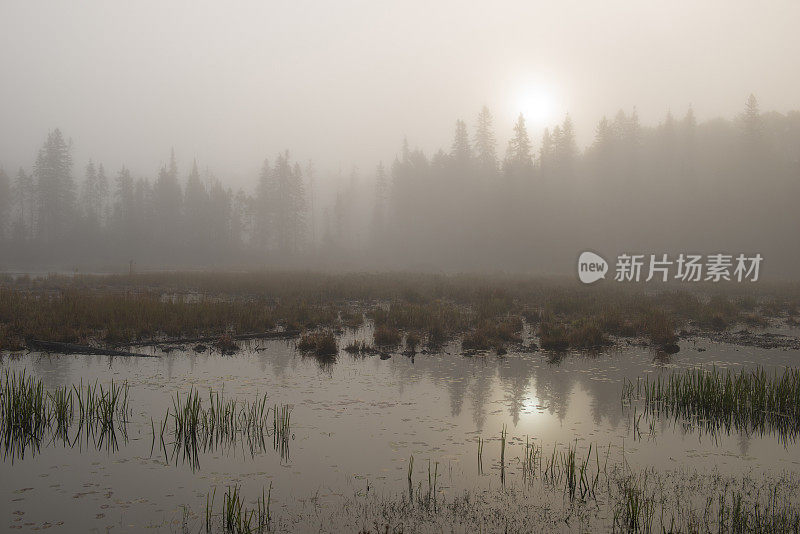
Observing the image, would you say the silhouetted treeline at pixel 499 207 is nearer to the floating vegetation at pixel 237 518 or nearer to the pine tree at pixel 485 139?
the pine tree at pixel 485 139

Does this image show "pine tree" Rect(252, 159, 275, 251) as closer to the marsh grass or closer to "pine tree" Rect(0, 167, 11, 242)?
"pine tree" Rect(0, 167, 11, 242)

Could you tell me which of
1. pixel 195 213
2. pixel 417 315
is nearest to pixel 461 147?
pixel 195 213

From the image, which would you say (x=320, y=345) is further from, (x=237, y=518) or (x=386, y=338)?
(x=237, y=518)

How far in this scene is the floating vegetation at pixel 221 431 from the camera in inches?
257

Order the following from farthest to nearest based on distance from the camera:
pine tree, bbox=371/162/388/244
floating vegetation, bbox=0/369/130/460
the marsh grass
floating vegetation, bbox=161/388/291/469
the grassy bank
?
pine tree, bbox=371/162/388/244 → the grassy bank → the marsh grass → floating vegetation, bbox=0/369/130/460 → floating vegetation, bbox=161/388/291/469

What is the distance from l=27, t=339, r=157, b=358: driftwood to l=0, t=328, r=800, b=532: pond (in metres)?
0.40

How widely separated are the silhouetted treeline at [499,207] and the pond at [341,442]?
43.8 m

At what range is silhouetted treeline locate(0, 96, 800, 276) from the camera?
55.8 meters

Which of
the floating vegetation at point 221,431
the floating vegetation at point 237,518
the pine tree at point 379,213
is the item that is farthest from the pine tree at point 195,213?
the floating vegetation at point 237,518

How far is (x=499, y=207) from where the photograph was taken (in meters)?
62.9

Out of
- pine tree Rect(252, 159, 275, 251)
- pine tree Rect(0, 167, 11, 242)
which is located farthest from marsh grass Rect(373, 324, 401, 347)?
pine tree Rect(0, 167, 11, 242)

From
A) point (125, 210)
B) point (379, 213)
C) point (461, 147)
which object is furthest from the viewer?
point (379, 213)

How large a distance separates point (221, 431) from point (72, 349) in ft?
24.8
